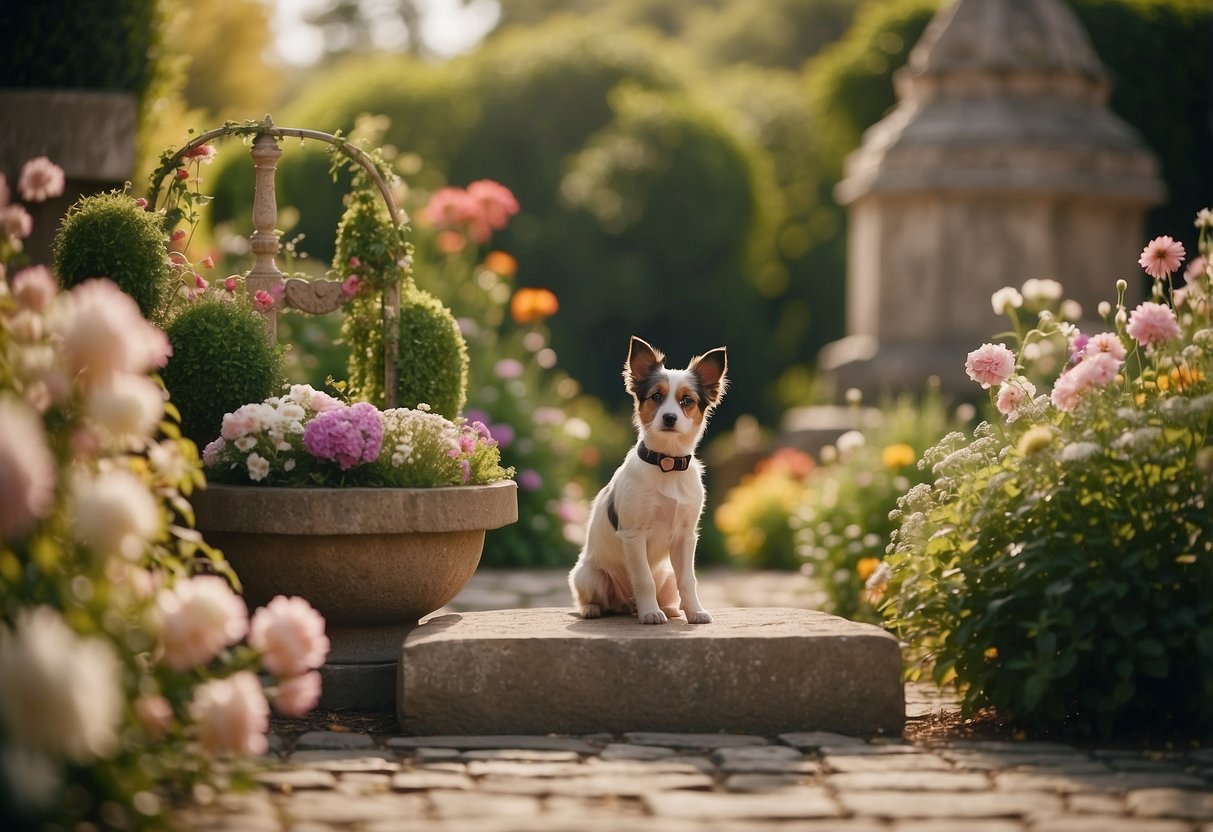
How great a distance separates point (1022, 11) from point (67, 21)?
797 cm

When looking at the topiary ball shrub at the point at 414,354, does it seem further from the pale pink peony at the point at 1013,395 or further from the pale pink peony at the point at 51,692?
the pale pink peony at the point at 51,692

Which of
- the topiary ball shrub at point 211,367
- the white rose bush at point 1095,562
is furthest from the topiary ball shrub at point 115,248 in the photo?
the white rose bush at point 1095,562

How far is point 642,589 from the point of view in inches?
208

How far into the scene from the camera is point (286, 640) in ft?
11.4

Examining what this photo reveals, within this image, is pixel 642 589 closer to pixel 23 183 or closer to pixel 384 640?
pixel 384 640

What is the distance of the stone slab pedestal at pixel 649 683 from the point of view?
4.79 metres

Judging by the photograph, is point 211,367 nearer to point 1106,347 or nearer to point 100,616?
point 100,616

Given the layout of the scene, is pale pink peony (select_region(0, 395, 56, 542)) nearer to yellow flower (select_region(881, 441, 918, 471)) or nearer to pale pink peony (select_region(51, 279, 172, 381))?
pale pink peony (select_region(51, 279, 172, 381))

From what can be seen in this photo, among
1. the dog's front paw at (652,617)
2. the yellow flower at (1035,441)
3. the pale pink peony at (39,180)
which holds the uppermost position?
the pale pink peony at (39,180)

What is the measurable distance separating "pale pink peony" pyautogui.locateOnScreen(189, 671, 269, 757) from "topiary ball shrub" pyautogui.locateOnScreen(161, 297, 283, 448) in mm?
2294

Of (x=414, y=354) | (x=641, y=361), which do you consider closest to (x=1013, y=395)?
(x=641, y=361)

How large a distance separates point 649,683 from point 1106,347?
2.05m

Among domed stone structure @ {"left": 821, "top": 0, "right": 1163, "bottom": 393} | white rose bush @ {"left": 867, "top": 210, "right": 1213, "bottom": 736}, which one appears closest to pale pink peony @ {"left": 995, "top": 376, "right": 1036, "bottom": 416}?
white rose bush @ {"left": 867, "top": 210, "right": 1213, "bottom": 736}

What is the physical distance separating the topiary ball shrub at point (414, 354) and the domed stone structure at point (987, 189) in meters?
6.47
